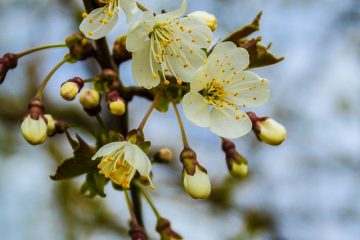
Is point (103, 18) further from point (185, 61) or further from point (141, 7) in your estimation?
point (185, 61)

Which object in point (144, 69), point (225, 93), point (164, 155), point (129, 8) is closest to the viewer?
point (129, 8)

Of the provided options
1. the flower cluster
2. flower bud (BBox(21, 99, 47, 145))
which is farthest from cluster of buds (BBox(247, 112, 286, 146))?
flower bud (BBox(21, 99, 47, 145))

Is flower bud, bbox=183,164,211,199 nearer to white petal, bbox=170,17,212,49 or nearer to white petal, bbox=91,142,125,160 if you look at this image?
white petal, bbox=91,142,125,160

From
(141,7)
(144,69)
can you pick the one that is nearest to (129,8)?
(141,7)

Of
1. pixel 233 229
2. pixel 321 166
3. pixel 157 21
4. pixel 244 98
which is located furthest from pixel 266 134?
pixel 321 166

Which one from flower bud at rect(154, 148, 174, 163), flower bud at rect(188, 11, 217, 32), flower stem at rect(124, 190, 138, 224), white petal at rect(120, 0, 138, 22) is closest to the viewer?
white petal at rect(120, 0, 138, 22)

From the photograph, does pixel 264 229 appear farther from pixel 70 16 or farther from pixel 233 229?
pixel 70 16

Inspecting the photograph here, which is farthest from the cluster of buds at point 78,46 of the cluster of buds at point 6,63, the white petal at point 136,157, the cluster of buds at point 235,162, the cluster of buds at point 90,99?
the cluster of buds at point 235,162
